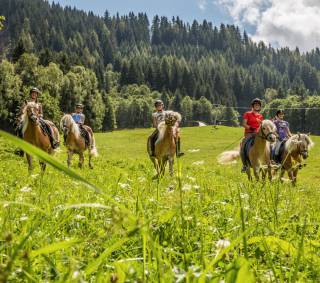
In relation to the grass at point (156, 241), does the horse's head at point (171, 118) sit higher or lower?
higher

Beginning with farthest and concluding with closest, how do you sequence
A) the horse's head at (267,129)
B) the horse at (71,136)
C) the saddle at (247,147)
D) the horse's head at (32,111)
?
the horse at (71,136) → the saddle at (247,147) → the horse's head at (32,111) → the horse's head at (267,129)

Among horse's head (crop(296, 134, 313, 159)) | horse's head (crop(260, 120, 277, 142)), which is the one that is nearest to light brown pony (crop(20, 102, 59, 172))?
horse's head (crop(260, 120, 277, 142))

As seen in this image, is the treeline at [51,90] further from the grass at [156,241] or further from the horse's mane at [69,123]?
the grass at [156,241]

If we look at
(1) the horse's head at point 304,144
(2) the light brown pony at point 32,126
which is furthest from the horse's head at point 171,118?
(1) the horse's head at point 304,144

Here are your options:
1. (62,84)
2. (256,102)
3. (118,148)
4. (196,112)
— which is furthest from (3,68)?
(196,112)

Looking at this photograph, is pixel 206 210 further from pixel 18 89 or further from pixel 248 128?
pixel 18 89

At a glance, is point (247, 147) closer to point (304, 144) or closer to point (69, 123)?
point (304, 144)

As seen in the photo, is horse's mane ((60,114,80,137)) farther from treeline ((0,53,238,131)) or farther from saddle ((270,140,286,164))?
treeline ((0,53,238,131))

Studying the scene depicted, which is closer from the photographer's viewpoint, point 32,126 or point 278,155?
point 32,126

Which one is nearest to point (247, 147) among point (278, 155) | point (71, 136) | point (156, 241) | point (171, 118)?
point (278, 155)

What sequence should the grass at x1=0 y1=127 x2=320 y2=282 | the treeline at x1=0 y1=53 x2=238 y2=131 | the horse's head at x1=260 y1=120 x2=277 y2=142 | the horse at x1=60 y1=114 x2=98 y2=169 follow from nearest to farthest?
the grass at x1=0 y1=127 x2=320 y2=282 < the horse's head at x1=260 y1=120 x2=277 y2=142 < the horse at x1=60 y1=114 x2=98 y2=169 < the treeline at x1=0 y1=53 x2=238 y2=131

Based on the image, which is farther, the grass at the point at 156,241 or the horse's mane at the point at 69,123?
the horse's mane at the point at 69,123

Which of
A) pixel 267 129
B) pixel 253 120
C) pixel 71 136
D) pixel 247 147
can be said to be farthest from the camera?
pixel 71 136

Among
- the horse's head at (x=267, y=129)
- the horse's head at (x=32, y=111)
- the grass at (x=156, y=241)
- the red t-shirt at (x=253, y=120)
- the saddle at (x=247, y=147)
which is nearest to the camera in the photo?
the grass at (x=156, y=241)
